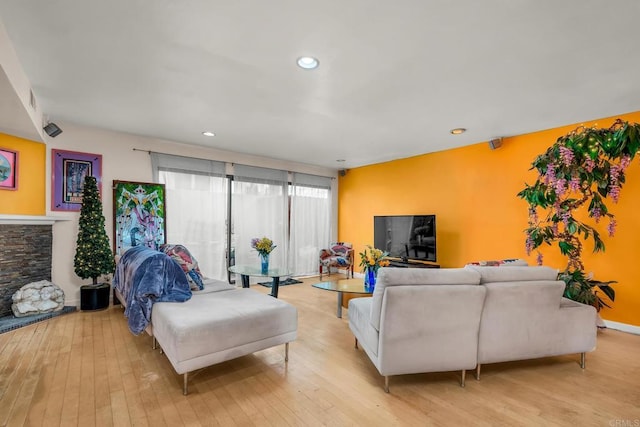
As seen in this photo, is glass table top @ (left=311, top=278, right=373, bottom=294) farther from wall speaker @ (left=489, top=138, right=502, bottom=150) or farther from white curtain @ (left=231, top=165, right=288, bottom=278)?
wall speaker @ (left=489, top=138, right=502, bottom=150)

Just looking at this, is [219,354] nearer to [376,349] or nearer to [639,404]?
[376,349]

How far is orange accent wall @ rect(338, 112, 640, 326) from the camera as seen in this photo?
11.1ft

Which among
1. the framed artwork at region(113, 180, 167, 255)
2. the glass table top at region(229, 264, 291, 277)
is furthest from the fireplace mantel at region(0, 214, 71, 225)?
the glass table top at region(229, 264, 291, 277)

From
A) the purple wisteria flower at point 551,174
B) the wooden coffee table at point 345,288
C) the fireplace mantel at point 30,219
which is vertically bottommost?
the wooden coffee table at point 345,288

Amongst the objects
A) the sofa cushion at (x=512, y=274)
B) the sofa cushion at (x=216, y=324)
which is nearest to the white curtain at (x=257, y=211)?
the sofa cushion at (x=216, y=324)

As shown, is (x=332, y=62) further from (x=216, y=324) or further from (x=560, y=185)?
(x=560, y=185)

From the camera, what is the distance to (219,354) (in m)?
2.21

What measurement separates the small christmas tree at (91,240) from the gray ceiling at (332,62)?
94 cm

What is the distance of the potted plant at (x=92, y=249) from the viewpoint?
147 inches

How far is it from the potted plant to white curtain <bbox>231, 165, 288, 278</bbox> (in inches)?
75.5

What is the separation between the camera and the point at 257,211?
18.5 ft

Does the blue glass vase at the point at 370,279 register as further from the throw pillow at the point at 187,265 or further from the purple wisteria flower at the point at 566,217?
the purple wisteria flower at the point at 566,217

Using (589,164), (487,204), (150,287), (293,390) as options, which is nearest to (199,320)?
(150,287)

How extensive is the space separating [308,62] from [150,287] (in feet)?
7.29
